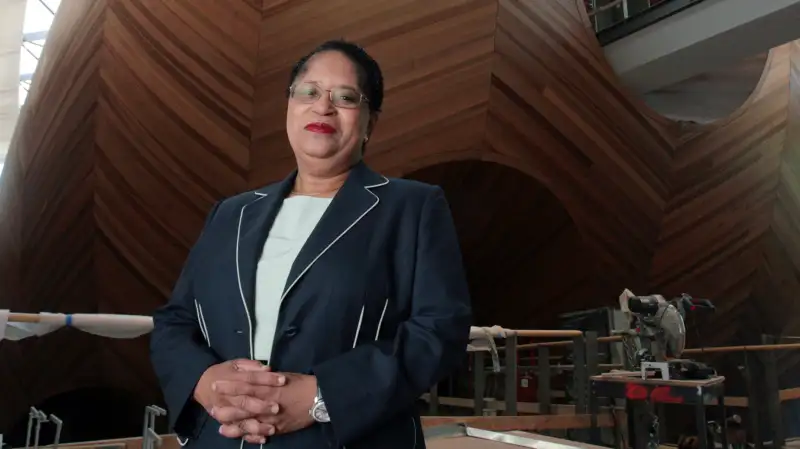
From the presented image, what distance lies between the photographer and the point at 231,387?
685 millimetres

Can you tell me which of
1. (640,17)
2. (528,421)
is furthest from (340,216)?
(640,17)

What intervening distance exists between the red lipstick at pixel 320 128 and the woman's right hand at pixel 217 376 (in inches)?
12.3

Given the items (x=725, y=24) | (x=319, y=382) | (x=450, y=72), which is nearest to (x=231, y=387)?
(x=319, y=382)

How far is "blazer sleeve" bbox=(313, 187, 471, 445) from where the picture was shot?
0.69 meters

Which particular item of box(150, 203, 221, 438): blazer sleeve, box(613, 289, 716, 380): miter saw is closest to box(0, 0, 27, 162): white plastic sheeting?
box(613, 289, 716, 380): miter saw

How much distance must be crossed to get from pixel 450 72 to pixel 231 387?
354 centimetres

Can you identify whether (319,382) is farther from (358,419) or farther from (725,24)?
(725,24)

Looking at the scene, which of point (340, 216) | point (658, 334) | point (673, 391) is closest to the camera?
point (340, 216)

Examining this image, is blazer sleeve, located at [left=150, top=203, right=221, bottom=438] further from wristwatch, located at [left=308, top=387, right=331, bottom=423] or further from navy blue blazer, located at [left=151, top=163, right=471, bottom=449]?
wristwatch, located at [left=308, top=387, right=331, bottom=423]

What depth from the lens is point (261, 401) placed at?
2.23ft

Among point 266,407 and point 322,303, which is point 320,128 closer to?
point 322,303

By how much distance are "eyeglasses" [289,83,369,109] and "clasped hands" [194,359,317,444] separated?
357 millimetres

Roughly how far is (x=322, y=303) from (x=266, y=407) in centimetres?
13

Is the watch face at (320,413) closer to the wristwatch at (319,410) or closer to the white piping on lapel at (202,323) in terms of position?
the wristwatch at (319,410)
